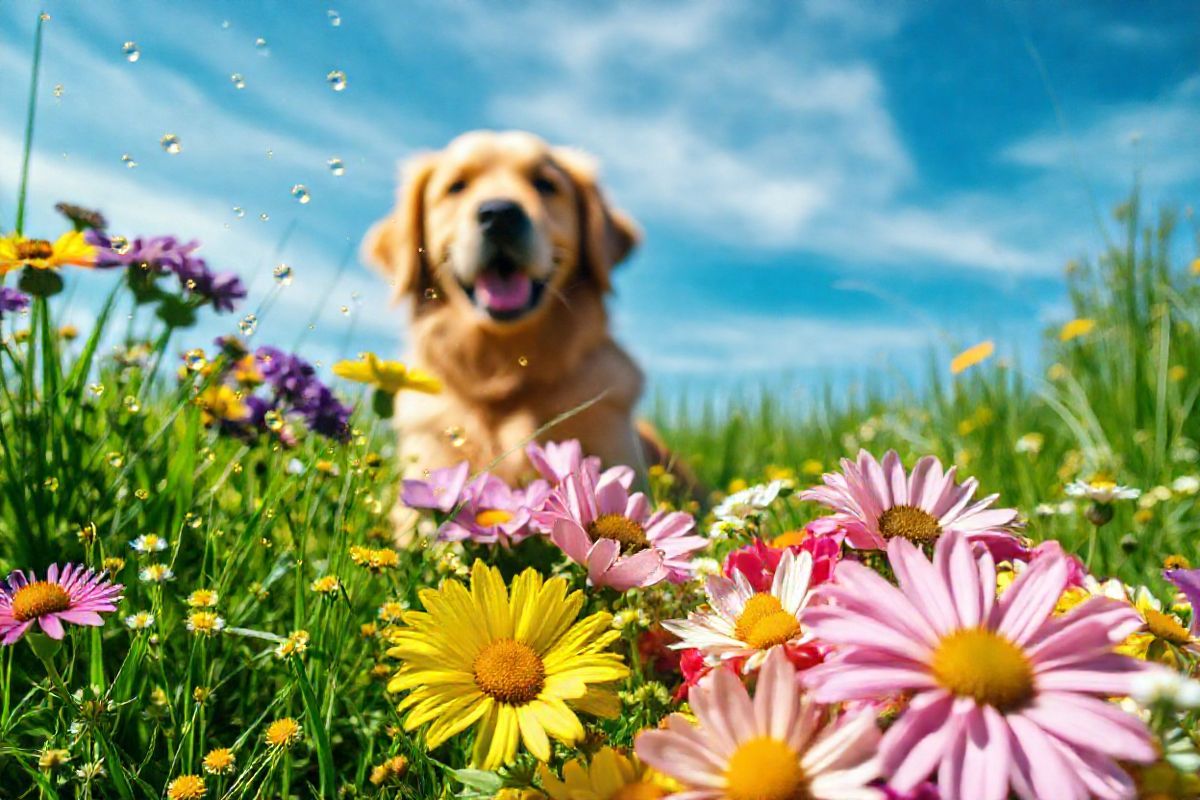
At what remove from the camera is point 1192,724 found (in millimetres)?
833

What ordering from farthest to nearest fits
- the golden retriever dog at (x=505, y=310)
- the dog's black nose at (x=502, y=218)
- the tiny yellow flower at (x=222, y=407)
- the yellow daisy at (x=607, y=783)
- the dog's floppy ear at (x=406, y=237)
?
the dog's floppy ear at (x=406, y=237) < the golden retriever dog at (x=505, y=310) < the dog's black nose at (x=502, y=218) < the tiny yellow flower at (x=222, y=407) < the yellow daisy at (x=607, y=783)

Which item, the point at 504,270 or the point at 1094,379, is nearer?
the point at 504,270

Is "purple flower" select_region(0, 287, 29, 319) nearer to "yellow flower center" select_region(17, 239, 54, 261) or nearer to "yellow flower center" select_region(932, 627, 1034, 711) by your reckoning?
"yellow flower center" select_region(17, 239, 54, 261)

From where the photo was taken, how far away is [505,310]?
327 centimetres

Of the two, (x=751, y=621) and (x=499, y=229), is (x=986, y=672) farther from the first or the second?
(x=499, y=229)

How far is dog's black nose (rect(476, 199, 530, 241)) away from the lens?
10.2 ft

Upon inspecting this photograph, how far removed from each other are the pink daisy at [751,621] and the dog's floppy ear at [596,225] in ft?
9.57

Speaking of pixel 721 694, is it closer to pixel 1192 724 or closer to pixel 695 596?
pixel 1192 724

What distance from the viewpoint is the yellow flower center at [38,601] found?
0.97 metres

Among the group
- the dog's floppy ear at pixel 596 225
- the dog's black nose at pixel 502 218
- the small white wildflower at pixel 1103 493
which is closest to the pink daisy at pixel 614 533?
the small white wildflower at pixel 1103 493

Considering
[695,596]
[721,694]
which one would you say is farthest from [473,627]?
[695,596]

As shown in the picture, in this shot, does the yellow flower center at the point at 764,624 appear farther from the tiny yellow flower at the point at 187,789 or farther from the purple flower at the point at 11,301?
the purple flower at the point at 11,301

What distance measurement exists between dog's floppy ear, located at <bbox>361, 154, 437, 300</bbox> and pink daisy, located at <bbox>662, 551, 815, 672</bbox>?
3.01 metres

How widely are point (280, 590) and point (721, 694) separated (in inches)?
47.3
